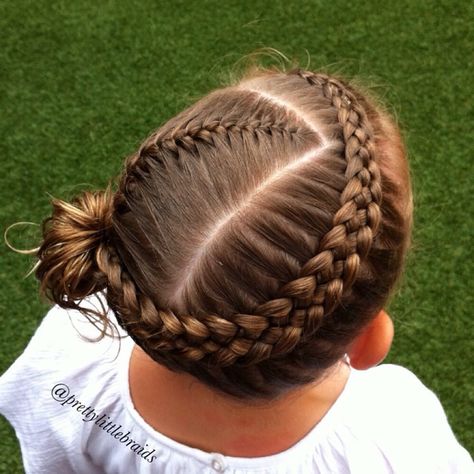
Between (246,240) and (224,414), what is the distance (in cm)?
30

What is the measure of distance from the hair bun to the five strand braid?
24mm

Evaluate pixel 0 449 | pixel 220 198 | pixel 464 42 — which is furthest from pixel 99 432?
pixel 464 42

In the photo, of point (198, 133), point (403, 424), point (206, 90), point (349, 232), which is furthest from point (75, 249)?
point (206, 90)

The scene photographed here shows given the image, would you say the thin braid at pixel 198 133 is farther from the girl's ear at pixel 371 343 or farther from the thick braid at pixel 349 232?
the girl's ear at pixel 371 343

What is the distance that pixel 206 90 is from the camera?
1.99 metres

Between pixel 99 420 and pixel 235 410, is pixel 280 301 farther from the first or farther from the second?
pixel 99 420

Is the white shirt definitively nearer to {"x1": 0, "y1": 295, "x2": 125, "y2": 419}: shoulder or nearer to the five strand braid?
{"x1": 0, "y1": 295, "x2": 125, "y2": 419}: shoulder

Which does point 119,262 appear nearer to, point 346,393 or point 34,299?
point 346,393

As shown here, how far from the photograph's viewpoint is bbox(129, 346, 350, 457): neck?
0.83m

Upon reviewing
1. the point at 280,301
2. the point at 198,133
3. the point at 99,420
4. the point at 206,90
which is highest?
the point at 198,133

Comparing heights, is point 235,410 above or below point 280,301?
below

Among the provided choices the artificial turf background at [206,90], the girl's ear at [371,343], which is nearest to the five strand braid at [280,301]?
the girl's ear at [371,343]

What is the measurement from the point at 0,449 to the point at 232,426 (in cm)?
89

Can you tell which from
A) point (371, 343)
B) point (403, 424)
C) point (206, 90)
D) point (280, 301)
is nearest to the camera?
point (280, 301)
